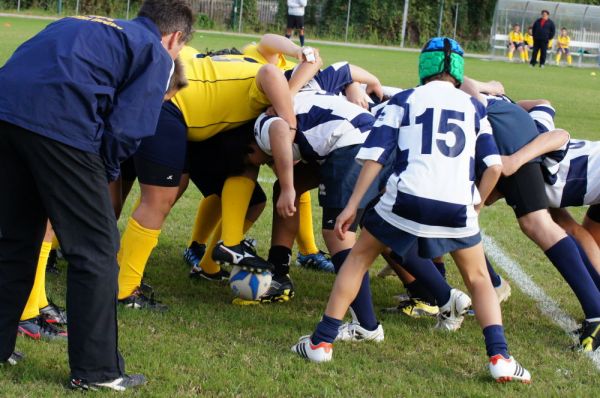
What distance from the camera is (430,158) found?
4.24 m

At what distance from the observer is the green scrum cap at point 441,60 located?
4.52 m

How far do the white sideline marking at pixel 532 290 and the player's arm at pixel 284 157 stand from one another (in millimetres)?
1730

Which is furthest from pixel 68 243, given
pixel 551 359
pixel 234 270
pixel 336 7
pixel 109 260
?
pixel 336 7

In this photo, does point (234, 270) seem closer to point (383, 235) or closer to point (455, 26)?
point (383, 235)

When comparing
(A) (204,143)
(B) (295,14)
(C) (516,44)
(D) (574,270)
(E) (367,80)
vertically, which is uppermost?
(B) (295,14)

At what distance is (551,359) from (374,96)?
238 centimetres

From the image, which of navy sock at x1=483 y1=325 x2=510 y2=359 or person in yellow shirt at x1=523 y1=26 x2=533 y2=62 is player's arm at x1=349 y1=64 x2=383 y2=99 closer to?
navy sock at x1=483 y1=325 x2=510 y2=359

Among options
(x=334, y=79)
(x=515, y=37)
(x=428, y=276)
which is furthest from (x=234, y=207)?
(x=515, y=37)

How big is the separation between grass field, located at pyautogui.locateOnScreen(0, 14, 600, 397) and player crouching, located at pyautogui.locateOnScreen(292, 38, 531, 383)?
0.64ft

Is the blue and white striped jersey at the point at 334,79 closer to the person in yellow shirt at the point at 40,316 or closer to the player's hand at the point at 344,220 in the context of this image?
the player's hand at the point at 344,220

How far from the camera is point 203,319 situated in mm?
5035

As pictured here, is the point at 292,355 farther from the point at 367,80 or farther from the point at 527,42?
the point at 527,42

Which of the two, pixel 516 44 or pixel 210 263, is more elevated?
pixel 516 44

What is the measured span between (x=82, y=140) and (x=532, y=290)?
3.54 meters
